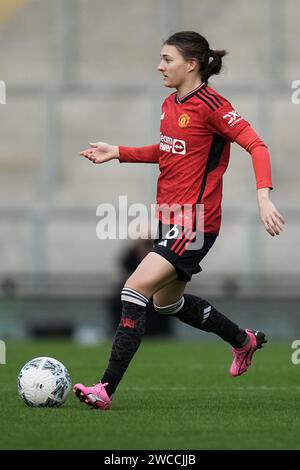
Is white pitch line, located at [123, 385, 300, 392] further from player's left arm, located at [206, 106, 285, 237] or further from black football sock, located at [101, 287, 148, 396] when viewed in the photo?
player's left arm, located at [206, 106, 285, 237]

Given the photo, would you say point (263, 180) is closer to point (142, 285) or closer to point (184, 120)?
point (184, 120)

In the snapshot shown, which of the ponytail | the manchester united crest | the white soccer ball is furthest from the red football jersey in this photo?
the white soccer ball

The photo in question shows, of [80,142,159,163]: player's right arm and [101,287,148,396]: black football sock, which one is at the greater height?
[80,142,159,163]: player's right arm

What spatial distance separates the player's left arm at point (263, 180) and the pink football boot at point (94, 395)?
144 cm

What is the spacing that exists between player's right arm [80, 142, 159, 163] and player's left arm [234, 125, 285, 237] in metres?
0.94

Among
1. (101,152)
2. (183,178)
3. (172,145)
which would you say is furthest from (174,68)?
(101,152)

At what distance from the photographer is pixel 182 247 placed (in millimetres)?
7715

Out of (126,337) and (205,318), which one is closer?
(126,337)

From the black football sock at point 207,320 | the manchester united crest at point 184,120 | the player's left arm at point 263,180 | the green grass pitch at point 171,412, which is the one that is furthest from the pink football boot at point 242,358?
the manchester united crest at point 184,120

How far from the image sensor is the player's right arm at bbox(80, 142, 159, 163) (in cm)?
838

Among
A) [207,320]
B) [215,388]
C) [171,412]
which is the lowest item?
[215,388]

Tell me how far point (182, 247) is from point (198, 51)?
52.8 inches

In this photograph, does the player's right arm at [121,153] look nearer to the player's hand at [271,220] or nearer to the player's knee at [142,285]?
the player's knee at [142,285]

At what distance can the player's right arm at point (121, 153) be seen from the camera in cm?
838
